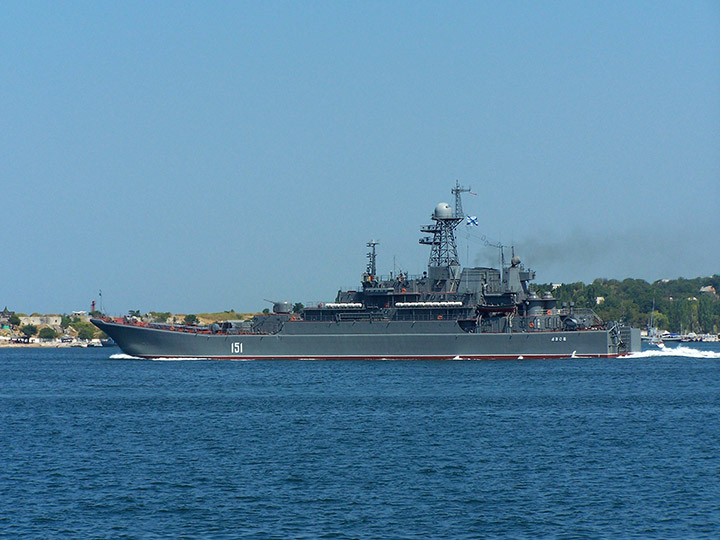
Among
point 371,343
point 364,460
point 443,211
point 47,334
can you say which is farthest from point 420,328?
point 47,334

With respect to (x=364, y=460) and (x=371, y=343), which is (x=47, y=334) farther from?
(x=364, y=460)

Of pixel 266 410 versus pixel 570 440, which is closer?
pixel 570 440

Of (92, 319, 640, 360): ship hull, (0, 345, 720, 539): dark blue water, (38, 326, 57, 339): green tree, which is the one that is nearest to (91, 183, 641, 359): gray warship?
(92, 319, 640, 360): ship hull

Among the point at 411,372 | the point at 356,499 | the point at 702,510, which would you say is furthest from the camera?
the point at 411,372

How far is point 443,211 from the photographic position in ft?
281

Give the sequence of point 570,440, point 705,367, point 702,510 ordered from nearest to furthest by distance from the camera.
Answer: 1. point 702,510
2. point 570,440
3. point 705,367

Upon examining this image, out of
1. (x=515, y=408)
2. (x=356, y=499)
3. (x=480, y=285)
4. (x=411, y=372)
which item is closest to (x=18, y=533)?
(x=356, y=499)

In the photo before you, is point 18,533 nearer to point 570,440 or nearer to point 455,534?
point 455,534

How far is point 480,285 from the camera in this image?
80.8 m

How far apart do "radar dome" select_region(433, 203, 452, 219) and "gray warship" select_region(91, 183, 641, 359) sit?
2891 millimetres

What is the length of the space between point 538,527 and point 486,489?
418 centimetres

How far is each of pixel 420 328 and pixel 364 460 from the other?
47922 mm

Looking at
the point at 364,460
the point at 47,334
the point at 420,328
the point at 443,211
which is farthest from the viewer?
the point at 47,334

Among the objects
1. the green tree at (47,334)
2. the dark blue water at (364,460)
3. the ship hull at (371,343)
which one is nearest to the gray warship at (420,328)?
the ship hull at (371,343)
